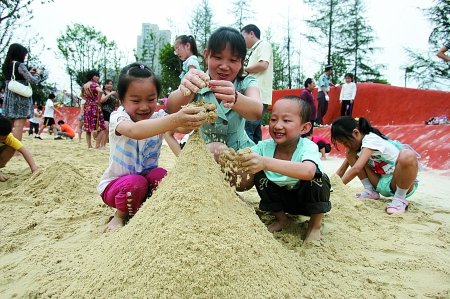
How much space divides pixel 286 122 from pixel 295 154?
0.18 metres

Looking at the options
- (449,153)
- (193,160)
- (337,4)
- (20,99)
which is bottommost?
(449,153)

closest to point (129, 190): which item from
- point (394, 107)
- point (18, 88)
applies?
point (18, 88)

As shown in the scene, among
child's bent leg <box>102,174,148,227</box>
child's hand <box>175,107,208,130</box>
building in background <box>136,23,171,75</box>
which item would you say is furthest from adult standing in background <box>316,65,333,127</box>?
building in background <box>136,23,171,75</box>

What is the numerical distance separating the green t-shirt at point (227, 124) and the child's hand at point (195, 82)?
18.1 inches

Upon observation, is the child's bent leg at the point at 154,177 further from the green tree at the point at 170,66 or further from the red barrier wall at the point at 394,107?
the green tree at the point at 170,66

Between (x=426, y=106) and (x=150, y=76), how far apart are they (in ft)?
31.3

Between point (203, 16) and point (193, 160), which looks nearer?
point (193, 160)

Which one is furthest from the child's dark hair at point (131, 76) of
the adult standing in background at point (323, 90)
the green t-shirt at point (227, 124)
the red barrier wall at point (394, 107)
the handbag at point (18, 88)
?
the adult standing in background at point (323, 90)

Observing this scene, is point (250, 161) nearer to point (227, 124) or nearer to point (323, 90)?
point (227, 124)

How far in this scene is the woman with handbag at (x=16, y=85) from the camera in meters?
4.53

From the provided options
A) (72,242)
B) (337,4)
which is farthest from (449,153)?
(337,4)

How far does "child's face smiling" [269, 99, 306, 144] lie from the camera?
206 centimetres

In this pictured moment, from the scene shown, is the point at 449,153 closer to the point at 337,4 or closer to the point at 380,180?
the point at 380,180

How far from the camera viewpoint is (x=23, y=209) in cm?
266
